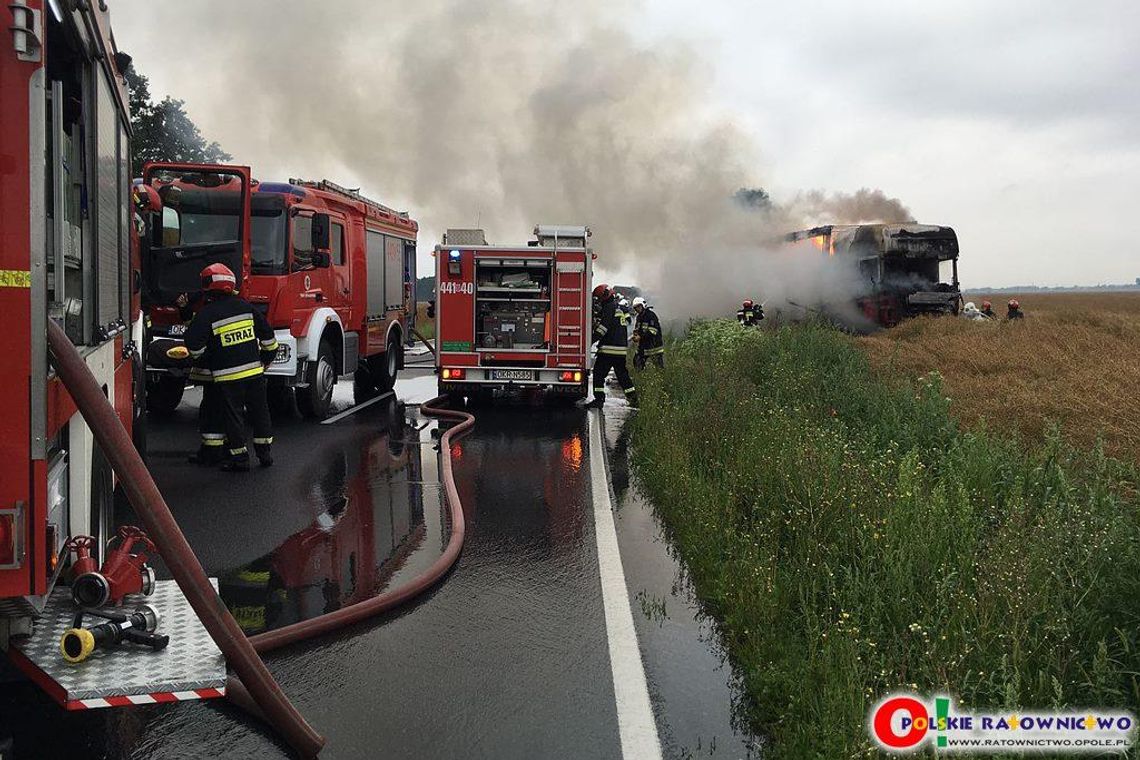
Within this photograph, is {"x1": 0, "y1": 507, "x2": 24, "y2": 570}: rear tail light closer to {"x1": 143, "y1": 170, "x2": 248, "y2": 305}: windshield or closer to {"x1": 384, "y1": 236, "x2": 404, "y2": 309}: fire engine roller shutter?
{"x1": 143, "y1": 170, "x2": 248, "y2": 305}: windshield

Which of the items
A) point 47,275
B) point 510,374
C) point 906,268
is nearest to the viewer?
point 47,275

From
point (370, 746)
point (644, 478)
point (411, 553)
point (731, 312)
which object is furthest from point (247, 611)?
point (731, 312)

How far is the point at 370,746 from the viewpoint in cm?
366

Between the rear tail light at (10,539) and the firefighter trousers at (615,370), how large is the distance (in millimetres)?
12050

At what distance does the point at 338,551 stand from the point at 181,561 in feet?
10.1

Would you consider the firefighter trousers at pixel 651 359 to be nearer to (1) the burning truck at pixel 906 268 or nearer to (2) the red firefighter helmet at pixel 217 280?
(2) the red firefighter helmet at pixel 217 280

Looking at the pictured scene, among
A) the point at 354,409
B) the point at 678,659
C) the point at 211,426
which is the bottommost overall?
the point at 678,659

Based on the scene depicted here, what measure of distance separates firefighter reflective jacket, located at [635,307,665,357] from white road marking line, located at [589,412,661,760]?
336 inches

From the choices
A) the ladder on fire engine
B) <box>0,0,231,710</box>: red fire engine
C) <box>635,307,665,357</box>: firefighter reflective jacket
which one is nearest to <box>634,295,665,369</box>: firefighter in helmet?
<box>635,307,665,357</box>: firefighter reflective jacket

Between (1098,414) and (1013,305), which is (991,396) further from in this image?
(1013,305)

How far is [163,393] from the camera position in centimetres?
1266

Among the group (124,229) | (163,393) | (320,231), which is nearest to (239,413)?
(124,229)

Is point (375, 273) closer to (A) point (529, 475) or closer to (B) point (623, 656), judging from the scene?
(A) point (529, 475)

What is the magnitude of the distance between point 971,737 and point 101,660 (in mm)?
3045
